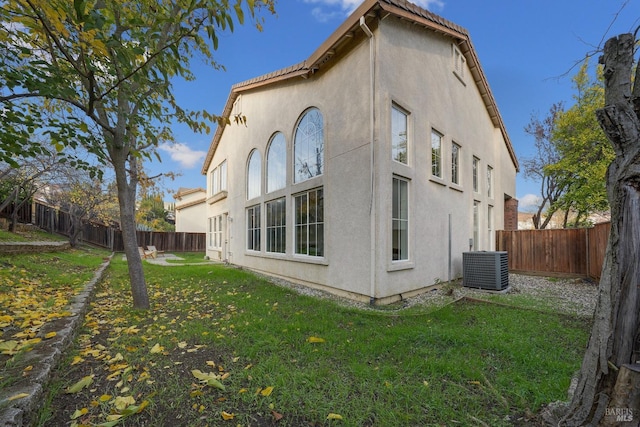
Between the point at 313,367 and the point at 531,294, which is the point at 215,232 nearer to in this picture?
the point at 313,367

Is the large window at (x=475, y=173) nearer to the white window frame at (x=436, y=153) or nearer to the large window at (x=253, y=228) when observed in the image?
the white window frame at (x=436, y=153)

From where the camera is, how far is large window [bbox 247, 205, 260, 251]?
435 inches

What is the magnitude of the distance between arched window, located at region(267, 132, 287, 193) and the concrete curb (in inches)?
251

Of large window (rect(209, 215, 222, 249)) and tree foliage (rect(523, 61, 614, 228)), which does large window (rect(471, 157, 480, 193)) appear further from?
large window (rect(209, 215, 222, 249))

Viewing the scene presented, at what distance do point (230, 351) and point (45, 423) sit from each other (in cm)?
170

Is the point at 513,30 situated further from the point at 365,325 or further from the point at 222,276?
the point at 222,276

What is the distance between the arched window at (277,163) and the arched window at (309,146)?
696 millimetres

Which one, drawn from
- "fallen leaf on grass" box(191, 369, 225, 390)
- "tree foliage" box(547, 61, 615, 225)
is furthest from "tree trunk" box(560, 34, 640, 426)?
"tree foliage" box(547, 61, 615, 225)

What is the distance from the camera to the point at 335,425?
2201mm

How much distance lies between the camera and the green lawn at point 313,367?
2.31 m

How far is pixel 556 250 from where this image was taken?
1012 centimetres

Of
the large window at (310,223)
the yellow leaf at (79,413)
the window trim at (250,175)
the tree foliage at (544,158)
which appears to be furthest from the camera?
the tree foliage at (544,158)

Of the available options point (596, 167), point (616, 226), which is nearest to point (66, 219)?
point (616, 226)

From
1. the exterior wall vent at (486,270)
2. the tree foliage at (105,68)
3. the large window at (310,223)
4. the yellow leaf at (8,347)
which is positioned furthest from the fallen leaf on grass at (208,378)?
the exterior wall vent at (486,270)
